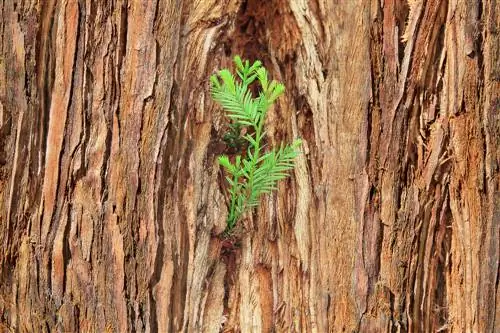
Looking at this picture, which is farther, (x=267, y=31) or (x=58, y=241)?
(x=267, y=31)

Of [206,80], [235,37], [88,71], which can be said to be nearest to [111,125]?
[88,71]

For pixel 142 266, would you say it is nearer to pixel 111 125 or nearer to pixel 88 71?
pixel 111 125

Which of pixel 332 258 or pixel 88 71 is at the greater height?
pixel 88 71

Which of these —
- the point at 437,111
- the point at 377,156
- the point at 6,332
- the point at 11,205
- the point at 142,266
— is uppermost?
the point at 437,111
